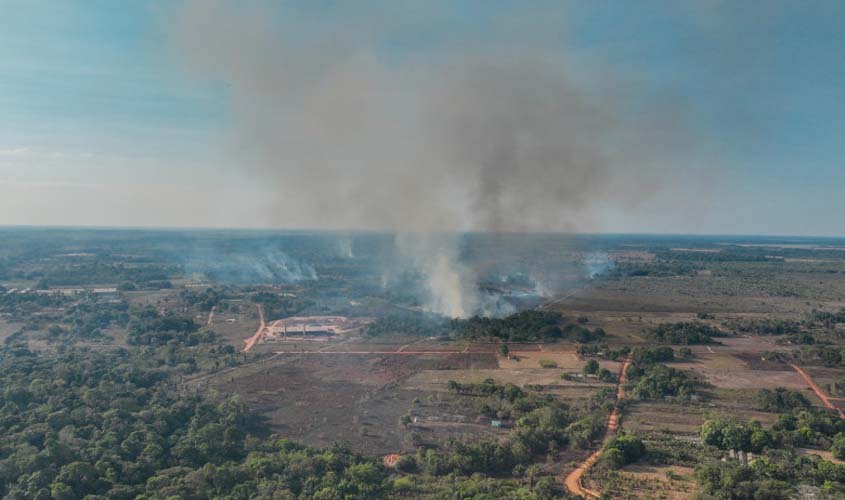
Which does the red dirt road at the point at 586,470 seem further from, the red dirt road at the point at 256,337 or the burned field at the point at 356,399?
the red dirt road at the point at 256,337

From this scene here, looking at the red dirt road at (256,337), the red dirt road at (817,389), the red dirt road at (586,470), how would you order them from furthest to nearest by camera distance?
1. the red dirt road at (256,337)
2. the red dirt road at (817,389)
3. the red dirt road at (586,470)

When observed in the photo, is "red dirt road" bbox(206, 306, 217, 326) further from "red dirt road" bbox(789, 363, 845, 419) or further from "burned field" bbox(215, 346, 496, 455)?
"red dirt road" bbox(789, 363, 845, 419)

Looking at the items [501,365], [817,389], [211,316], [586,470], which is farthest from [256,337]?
[817,389]

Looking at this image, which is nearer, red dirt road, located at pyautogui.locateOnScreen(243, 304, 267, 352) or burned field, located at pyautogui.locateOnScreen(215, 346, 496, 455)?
burned field, located at pyautogui.locateOnScreen(215, 346, 496, 455)

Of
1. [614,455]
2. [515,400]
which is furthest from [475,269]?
[614,455]

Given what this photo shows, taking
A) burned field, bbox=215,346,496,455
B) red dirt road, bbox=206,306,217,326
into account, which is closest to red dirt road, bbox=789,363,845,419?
burned field, bbox=215,346,496,455

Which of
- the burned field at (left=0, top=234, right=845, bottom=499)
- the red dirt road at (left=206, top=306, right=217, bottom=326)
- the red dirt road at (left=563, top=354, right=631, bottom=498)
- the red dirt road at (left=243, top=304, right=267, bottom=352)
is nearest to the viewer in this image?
the red dirt road at (left=563, top=354, right=631, bottom=498)

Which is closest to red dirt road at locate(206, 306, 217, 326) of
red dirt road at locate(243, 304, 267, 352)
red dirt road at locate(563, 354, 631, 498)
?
red dirt road at locate(243, 304, 267, 352)

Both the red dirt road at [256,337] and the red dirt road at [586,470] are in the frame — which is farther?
the red dirt road at [256,337]

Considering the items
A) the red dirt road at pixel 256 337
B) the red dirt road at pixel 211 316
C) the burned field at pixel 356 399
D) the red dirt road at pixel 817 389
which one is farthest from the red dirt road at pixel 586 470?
the red dirt road at pixel 211 316

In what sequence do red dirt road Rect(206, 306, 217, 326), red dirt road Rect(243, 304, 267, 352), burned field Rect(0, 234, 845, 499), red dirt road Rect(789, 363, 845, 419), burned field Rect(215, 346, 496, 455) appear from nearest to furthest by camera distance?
burned field Rect(0, 234, 845, 499) → burned field Rect(215, 346, 496, 455) → red dirt road Rect(789, 363, 845, 419) → red dirt road Rect(243, 304, 267, 352) → red dirt road Rect(206, 306, 217, 326)

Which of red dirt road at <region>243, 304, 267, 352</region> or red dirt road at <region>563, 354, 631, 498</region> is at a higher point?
red dirt road at <region>243, 304, 267, 352</region>
